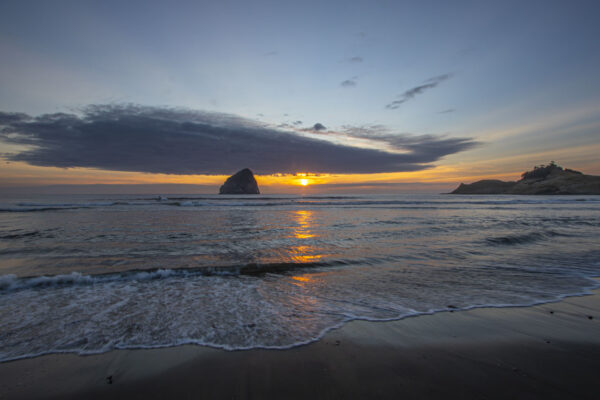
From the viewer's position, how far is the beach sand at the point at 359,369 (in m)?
2.42

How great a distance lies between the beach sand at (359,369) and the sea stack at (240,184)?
131037mm

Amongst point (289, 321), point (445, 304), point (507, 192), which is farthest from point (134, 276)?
point (507, 192)

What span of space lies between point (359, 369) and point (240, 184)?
13294 centimetres

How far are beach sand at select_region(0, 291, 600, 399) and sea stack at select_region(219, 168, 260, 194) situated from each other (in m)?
131

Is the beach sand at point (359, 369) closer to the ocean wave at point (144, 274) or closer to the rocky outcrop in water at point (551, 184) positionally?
the ocean wave at point (144, 274)

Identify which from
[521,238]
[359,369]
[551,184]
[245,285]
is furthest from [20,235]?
[551,184]

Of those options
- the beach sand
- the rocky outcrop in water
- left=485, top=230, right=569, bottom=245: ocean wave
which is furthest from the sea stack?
the beach sand

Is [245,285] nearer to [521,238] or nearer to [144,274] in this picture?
[144,274]

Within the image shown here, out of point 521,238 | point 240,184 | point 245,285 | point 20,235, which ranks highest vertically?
point 240,184

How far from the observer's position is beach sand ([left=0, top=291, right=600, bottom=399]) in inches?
95.3

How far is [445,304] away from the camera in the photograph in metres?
4.50

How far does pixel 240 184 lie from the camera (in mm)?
131250

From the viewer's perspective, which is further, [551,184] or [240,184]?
[240,184]

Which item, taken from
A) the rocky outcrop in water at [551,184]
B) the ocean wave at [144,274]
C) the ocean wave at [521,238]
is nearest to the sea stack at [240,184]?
the rocky outcrop in water at [551,184]
